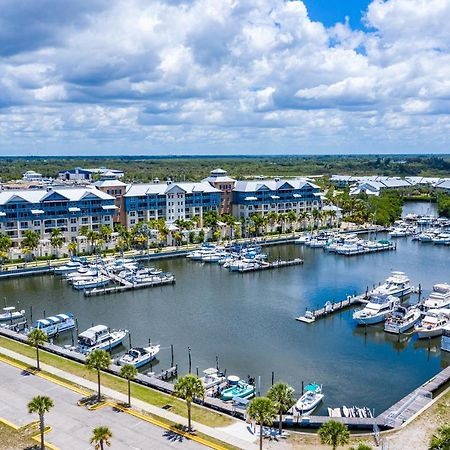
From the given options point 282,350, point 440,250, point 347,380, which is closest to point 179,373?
point 282,350

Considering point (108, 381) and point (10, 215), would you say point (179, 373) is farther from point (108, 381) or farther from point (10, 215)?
point (10, 215)

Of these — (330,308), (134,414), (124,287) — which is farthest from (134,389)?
(124,287)

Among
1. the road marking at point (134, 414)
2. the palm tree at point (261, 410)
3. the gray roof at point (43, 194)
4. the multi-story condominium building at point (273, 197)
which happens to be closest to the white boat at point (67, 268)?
the gray roof at point (43, 194)

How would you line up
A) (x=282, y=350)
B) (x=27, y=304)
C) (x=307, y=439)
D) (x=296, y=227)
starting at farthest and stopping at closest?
(x=296, y=227) < (x=27, y=304) < (x=282, y=350) < (x=307, y=439)

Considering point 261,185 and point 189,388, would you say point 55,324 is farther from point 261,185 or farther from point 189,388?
point 261,185

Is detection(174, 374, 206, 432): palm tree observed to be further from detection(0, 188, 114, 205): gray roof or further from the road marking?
detection(0, 188, 114, 205): gray roof

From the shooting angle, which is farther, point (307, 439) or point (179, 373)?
point (179, 373)

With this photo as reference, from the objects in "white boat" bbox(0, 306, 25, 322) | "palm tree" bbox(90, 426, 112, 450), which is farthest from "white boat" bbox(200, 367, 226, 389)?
"white boat" bbox(0, 306, 25, 322)

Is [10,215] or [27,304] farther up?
[10,215]
